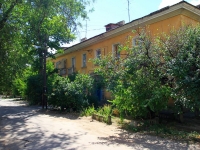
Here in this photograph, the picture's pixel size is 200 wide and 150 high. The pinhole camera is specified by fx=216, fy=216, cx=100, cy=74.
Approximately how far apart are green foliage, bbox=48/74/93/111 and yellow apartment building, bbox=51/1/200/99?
289 cm

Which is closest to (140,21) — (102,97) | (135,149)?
(102,97)

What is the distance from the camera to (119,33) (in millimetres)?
16141

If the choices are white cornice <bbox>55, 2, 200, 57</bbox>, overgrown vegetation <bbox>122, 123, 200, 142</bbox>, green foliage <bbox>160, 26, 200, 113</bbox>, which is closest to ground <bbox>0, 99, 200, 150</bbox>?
overgrown vegetation <bbox>122, 123, 200, 142</bbox>

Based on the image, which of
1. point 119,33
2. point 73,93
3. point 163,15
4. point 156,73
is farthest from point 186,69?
point 119,33

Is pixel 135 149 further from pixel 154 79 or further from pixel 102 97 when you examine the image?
pixel 102 97

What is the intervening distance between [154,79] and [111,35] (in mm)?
9018

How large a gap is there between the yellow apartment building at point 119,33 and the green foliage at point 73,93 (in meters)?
2.89

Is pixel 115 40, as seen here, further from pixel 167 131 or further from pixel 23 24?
pixel 167 131

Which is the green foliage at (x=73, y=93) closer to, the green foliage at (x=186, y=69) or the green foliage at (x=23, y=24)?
the green foliage at (x=23, y=24)

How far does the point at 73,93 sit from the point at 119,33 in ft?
19.2

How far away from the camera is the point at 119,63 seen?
984cm

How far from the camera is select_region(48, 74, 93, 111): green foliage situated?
1370 cm

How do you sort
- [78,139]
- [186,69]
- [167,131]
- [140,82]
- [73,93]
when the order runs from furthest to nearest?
[73,93] → [140,82] → [167,131] → [78,139] → [186,69]

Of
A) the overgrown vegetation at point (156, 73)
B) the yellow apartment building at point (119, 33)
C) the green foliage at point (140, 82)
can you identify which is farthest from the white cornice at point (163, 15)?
the green foliage at point (140, 82)
